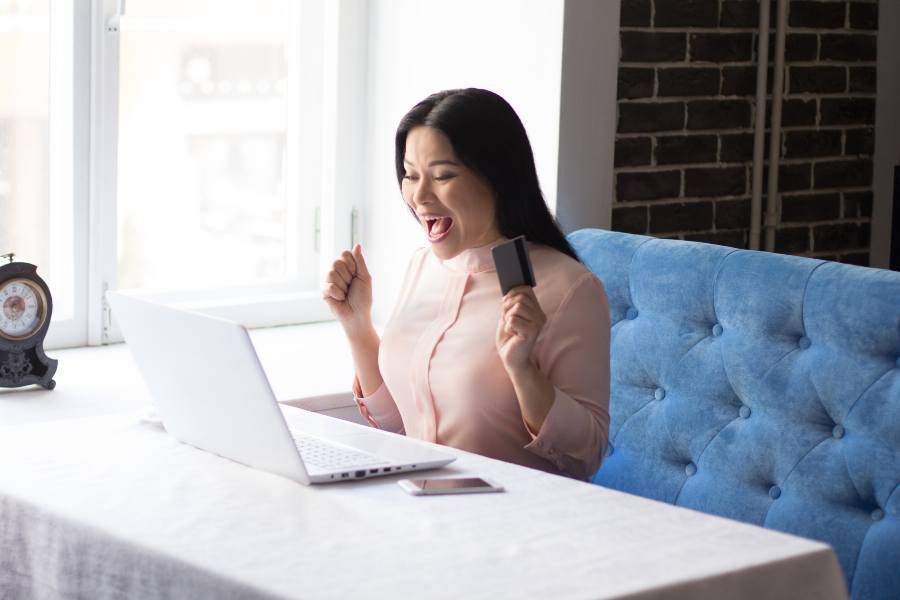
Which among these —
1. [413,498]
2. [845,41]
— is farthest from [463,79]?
[413,498]

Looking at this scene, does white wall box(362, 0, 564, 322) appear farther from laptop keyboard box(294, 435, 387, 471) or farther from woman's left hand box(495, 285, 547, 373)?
laptop keyboard box(294, 435, 387, 471)

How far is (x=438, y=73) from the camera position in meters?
3.29

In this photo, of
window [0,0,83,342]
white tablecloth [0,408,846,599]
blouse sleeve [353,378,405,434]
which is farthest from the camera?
window [0,0,83,342]

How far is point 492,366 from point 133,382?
953 mm

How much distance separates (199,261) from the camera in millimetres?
3424

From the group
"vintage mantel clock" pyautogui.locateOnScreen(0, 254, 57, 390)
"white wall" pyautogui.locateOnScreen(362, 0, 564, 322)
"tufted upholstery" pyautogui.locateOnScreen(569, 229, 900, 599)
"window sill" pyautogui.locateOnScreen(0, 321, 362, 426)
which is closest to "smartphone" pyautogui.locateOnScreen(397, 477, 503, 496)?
"tufted upholstery" pyautogui.locateOnScreen(569, 229, 900, 599)

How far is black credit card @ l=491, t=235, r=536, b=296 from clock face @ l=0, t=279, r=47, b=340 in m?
1.13

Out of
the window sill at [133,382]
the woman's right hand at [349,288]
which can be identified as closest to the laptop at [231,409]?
the woman's right hand at [349,288]

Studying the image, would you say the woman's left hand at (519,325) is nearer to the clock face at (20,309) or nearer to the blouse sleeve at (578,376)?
the blouse sleeve at (578,376)

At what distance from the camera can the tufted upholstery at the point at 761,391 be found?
2223 mm

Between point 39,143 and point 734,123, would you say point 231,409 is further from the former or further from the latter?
point 734,123

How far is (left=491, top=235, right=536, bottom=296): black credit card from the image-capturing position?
1968 millimetres

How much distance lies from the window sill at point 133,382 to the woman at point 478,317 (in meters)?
0.37

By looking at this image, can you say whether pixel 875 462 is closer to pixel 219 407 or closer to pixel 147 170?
pixel 219 407
